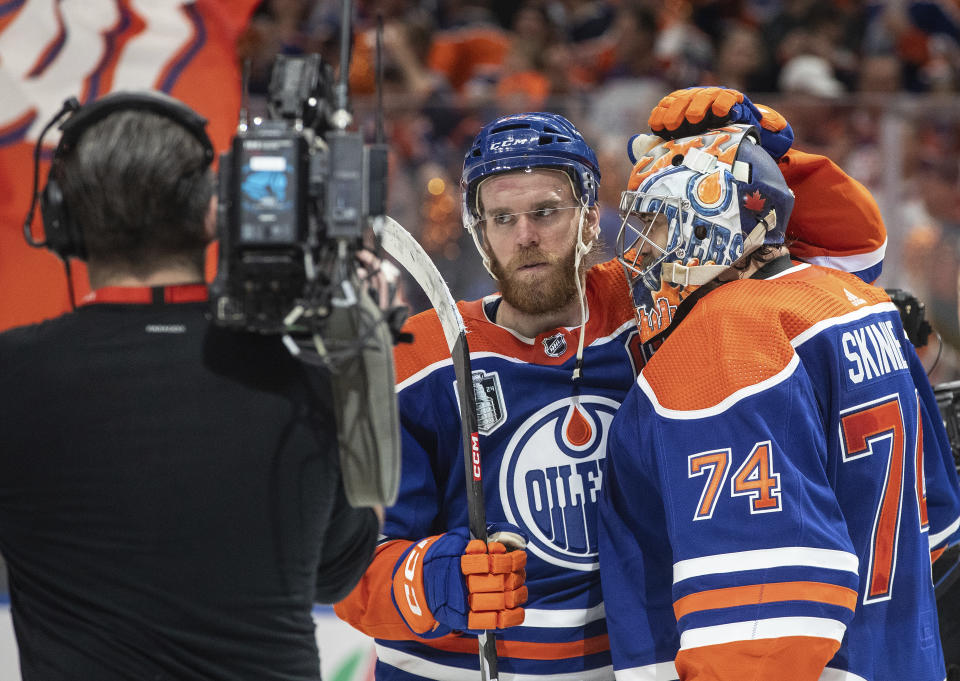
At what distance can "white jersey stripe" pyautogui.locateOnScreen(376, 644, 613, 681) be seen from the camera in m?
1.98

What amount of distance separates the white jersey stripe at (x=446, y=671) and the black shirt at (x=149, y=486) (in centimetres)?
75

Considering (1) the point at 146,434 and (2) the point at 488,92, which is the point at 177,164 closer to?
(1) the point at 146,434

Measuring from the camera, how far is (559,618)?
197cm

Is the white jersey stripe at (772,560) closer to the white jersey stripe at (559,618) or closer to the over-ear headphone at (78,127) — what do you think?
the white jersey stripe at (559,618)

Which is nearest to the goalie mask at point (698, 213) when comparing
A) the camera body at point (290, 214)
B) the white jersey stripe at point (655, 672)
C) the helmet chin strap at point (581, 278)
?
the helmet chin strap at point (581, 278)

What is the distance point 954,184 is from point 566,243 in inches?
112

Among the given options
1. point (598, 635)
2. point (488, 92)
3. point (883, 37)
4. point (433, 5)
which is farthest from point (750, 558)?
point (433, 5)

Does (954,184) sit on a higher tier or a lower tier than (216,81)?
lower

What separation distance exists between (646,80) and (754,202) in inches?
Result: 153

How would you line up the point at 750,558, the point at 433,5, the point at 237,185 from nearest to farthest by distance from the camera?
the point at 237,185, the point at 750,558, the point at 433,5

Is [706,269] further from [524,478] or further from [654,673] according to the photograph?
[654,673]

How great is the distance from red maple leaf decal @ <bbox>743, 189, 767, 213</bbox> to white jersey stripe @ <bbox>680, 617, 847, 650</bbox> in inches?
26.0

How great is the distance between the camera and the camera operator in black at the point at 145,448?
1276 millimetres

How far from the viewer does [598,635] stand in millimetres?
1985
